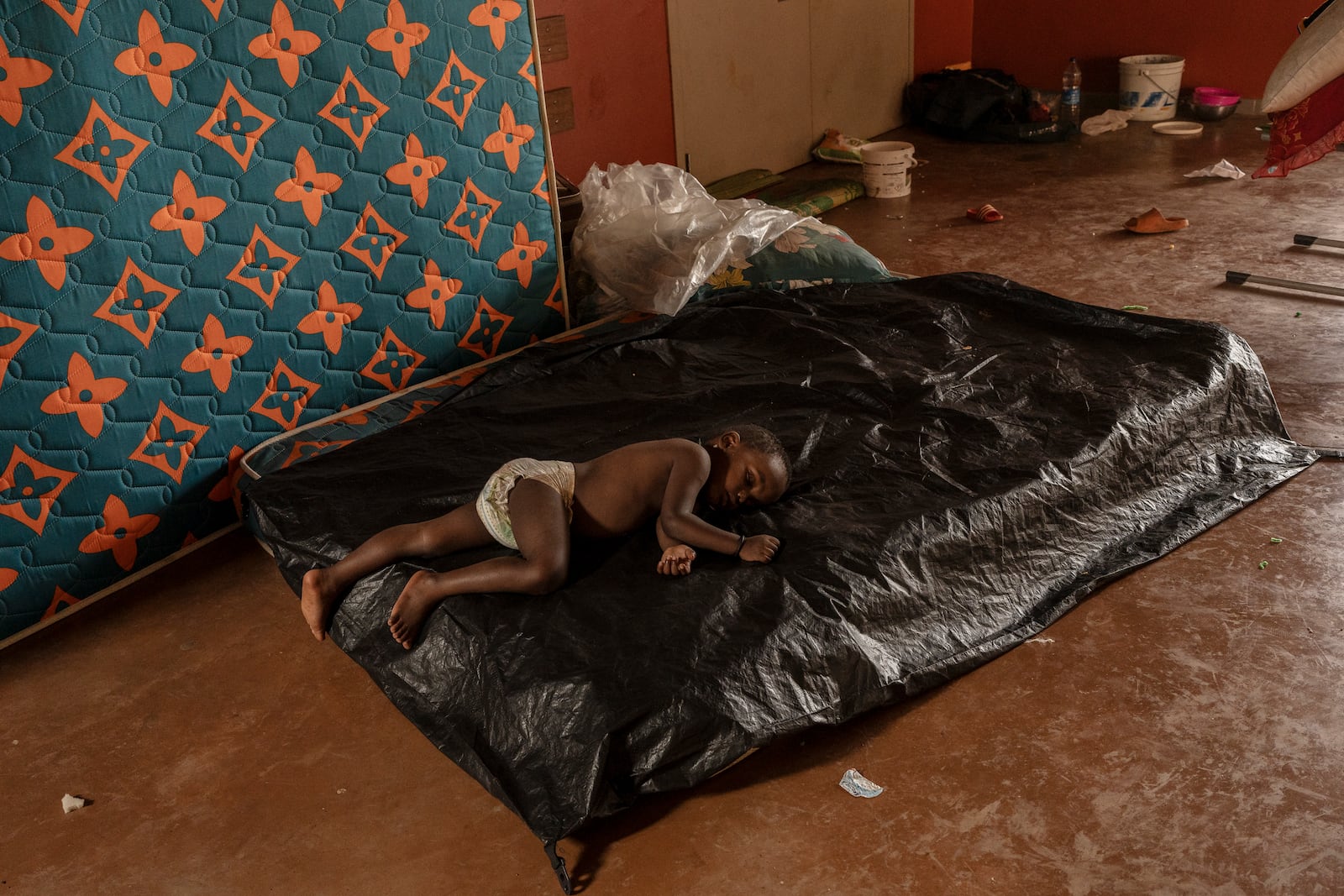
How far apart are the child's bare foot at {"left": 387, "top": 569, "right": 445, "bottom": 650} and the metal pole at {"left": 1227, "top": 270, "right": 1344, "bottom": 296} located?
3.07m

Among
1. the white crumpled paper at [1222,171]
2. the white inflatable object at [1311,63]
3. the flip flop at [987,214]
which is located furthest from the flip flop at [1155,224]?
the white inflatable object at [1311,63]

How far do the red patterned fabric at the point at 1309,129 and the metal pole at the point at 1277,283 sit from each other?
0.49 meters

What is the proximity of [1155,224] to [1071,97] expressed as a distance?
1999 millimetres

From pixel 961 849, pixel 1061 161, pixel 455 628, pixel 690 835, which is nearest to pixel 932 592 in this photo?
pixel 961 849

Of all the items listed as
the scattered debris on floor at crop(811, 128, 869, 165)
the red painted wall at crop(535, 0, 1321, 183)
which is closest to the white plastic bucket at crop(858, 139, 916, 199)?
the scattered debris on floor at crop(811, 128, 869, 165)

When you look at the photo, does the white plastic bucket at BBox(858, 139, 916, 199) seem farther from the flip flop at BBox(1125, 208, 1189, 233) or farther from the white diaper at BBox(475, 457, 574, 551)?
the white diaper at BBox(475, 457, 574, 551)

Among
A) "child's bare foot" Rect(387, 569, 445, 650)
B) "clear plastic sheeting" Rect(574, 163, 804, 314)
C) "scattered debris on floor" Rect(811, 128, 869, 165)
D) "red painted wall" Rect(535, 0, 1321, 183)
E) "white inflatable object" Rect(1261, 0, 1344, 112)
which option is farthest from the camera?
"scattered debris on floor" Rect(811, 128, 869, 165)

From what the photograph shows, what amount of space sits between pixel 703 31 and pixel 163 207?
317cm

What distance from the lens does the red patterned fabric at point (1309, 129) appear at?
120 inches

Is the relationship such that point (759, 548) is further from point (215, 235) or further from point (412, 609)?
point (215, 235)

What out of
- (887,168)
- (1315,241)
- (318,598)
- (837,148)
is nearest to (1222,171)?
(1315,241)

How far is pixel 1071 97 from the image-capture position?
5.98 meters

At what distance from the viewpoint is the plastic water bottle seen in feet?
19.6

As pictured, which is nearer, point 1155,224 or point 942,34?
point 1155,224
